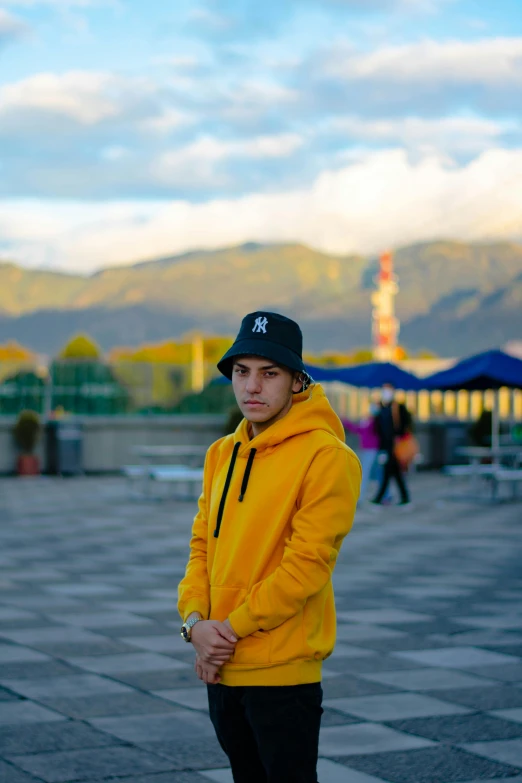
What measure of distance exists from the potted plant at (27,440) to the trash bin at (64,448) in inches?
15.8

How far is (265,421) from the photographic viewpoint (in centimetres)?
312

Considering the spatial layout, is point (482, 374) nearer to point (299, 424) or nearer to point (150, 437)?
point (150, 437)

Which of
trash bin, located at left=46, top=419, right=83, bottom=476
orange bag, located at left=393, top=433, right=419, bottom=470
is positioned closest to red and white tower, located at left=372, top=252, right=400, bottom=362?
trash bin, located at left=46, top=419, right=83, bottom=476

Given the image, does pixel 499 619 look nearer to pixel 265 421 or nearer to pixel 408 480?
pixel 265 421

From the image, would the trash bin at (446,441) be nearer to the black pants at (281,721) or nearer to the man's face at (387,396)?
the man's face at (387,396)

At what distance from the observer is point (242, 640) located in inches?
116

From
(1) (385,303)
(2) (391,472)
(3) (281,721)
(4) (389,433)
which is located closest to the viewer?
(3) (281,721)

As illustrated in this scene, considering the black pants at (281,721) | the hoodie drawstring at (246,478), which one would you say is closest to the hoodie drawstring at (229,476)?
the hoodie drawstring at (246,478)

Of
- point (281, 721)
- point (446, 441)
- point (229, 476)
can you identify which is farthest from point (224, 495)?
point (446, 441)

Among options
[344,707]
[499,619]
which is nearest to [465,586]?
[499,619]

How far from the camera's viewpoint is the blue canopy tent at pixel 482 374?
18.1m

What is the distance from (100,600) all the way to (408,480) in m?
16.7

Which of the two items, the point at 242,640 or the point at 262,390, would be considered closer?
the point at 242,640

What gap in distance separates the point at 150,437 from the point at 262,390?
2429cm
